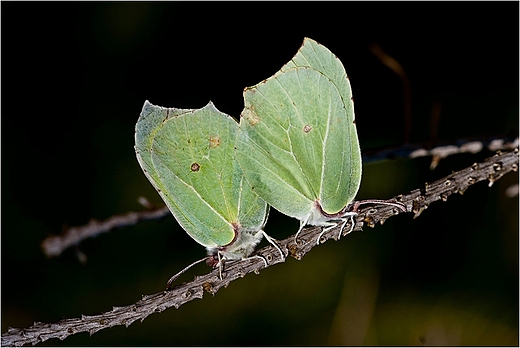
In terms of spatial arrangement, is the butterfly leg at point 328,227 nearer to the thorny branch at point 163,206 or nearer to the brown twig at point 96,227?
the thorny branch at point 163,206

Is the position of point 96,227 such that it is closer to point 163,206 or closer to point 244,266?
point 163,206

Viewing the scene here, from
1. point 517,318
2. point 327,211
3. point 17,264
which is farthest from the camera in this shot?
point 17,264

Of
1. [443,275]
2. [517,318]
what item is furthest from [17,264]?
[517,318]

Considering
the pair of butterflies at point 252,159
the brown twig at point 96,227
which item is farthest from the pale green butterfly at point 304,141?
the brown twig at point 96,227

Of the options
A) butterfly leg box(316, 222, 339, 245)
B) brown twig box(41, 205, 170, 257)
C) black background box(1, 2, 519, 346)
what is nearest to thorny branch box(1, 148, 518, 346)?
butterfly leg box(316, 222, 339, 245)

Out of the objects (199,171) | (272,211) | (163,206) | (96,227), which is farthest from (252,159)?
(272,211)

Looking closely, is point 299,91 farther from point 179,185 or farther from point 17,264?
point 17,264
